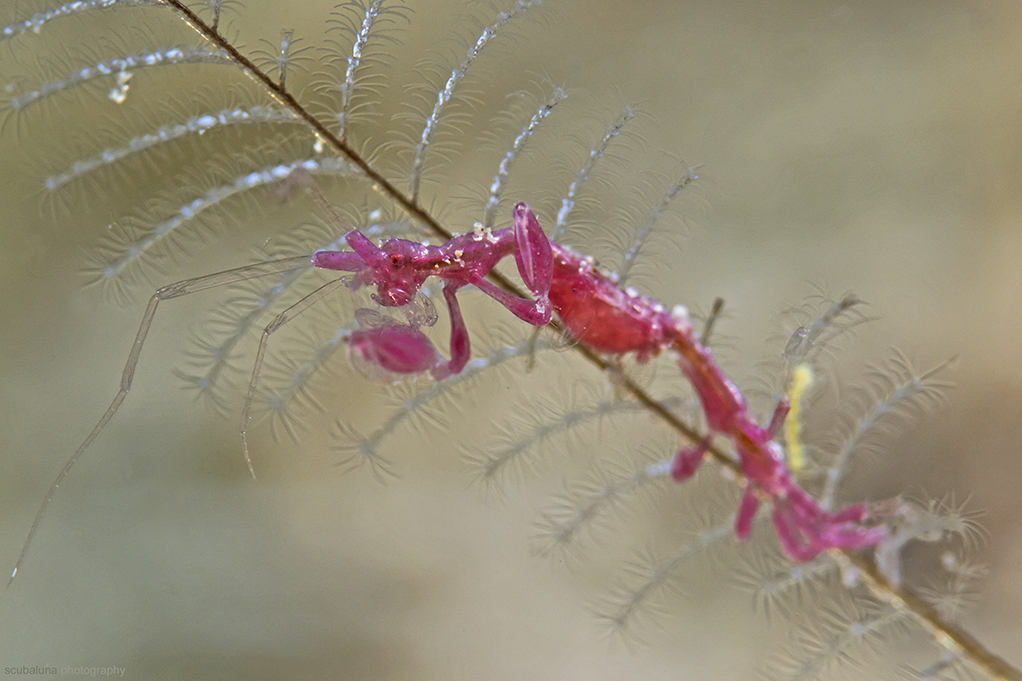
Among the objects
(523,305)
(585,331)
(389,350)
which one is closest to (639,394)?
(585,331)

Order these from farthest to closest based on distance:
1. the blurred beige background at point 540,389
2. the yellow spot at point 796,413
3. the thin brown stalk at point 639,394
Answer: the blurred beige background at point 540,389 → the yellow spot at point 796,413 → the thin brown stalk at point 639,394

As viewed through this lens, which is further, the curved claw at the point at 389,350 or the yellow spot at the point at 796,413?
the yellow spot at the point at 796,413

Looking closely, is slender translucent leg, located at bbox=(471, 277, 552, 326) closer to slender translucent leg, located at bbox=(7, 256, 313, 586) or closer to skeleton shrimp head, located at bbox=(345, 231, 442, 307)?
skeleton shrimp head, located at bbox=(345, 231, 442, 307)

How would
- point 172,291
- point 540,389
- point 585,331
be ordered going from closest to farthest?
point 172,291 < point 585,331 < point 540,389

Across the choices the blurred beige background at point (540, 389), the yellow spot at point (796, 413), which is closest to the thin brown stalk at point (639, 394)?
the yellow spot at point (796, 413)

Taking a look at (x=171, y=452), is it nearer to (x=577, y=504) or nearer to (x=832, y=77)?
(x=577, y=504)

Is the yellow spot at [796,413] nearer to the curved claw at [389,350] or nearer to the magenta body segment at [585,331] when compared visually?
the magenta body segment at [585,331]

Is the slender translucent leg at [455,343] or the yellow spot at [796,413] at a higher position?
the yellow spot at [796,413]

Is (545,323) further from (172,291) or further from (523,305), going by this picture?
(172,291)
